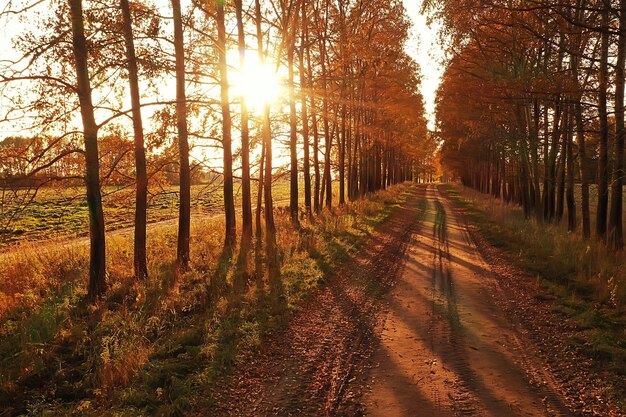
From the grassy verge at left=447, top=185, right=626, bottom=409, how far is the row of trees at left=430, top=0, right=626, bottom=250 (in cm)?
140

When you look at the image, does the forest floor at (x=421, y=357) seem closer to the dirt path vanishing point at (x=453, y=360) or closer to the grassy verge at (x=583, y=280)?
the dirt path vanishing point at (x=453, y=360)

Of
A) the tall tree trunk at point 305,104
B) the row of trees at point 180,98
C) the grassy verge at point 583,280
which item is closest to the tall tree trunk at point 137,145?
the row of trees at point 180,98

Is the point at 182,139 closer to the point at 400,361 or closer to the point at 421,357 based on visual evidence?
Result: the point at 400,361

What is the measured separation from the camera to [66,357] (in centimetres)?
575

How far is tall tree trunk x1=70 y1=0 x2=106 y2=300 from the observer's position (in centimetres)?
758

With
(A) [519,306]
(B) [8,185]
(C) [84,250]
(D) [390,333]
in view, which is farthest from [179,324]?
(C) [84,250]

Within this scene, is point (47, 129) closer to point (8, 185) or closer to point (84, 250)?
point (8, 185)

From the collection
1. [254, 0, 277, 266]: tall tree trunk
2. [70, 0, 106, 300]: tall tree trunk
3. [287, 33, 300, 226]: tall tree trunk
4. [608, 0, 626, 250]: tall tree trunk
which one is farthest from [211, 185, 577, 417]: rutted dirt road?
[287, 33, 300, 226]: tall tree trunk

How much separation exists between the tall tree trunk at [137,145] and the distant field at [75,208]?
85 cm

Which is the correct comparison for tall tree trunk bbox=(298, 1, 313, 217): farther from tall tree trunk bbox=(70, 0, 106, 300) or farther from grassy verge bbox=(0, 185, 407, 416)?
tall tree trunk bbox=(70, 0, 106, 300)

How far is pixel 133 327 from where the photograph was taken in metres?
6.28

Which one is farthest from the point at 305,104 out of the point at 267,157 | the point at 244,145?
the point at 244,145

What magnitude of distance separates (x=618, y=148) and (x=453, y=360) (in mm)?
8728

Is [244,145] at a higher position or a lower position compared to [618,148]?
higher
